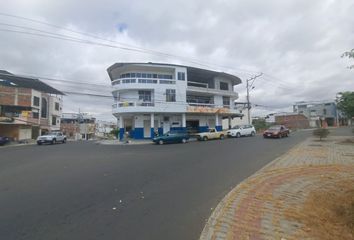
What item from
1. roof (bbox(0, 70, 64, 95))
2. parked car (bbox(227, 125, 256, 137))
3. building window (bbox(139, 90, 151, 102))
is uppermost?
roof (bbox(0, 70, 64, 95))

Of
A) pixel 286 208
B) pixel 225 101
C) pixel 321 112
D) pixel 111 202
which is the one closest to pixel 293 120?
pixel 321 112

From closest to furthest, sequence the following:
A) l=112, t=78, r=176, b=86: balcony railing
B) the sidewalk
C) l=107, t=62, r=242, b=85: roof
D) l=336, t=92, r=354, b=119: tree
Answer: the sidewalk → l=336, t=92, r=354, b=119: tree → l=112, t=78, r=176, b=86: balcony railing → l=107, t=62, r=242, b=85: roof

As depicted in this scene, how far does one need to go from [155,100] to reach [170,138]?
27.4 ft

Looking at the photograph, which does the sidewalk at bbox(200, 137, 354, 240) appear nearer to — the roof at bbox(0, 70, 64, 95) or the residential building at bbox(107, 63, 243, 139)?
the residential building at bbox(107, 63, 243, 139)

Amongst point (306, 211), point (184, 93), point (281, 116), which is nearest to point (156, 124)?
point (184, 93)

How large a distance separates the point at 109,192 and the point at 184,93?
29.3m

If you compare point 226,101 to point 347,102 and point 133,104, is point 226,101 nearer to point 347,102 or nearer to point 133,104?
point 133,104

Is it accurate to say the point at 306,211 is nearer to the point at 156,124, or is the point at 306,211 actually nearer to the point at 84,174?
the point at 84,174

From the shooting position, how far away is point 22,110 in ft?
137

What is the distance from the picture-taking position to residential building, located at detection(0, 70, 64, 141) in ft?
128

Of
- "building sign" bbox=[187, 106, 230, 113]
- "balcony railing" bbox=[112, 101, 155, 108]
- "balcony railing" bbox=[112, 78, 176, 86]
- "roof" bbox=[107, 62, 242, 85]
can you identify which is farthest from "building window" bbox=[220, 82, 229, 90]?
"balcony railing" bbox=[112, 101, 155, 108]

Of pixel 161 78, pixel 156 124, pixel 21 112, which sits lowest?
pixel 156 124

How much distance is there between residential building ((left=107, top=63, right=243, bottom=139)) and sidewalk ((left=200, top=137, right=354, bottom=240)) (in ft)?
85.0

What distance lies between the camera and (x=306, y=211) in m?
4.51
